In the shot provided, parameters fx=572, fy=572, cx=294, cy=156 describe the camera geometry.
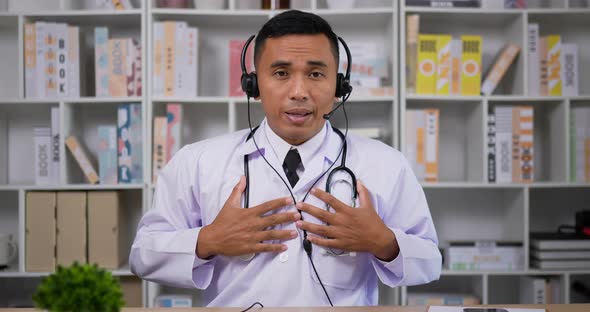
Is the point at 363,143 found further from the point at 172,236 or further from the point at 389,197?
the point at 172,236

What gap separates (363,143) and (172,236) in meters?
0.62

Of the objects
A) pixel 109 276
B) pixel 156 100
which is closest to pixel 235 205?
pixel 109 276

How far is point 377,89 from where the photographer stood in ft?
8.57

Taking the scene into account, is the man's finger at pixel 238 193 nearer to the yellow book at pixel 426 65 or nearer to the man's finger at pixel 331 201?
the man's finger at pixel 331 201

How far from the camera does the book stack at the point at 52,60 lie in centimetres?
257

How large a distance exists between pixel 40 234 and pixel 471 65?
208cm

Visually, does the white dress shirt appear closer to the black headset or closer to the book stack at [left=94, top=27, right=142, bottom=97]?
the black headset

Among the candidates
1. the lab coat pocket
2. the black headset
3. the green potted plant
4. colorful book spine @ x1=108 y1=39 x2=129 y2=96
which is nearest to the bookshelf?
colorful book spine @ x1=108 y1=39 x2=129 y2=96

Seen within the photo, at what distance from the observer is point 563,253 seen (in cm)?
255

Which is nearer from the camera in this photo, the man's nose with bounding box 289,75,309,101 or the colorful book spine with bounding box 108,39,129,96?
the man's nose with bounding box 289,75,309,101

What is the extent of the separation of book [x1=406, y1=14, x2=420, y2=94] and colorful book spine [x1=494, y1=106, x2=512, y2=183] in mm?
402

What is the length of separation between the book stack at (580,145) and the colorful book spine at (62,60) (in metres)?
2.31

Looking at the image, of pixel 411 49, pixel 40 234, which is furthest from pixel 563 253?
pixel 40 234

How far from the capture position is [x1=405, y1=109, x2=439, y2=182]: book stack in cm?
260
